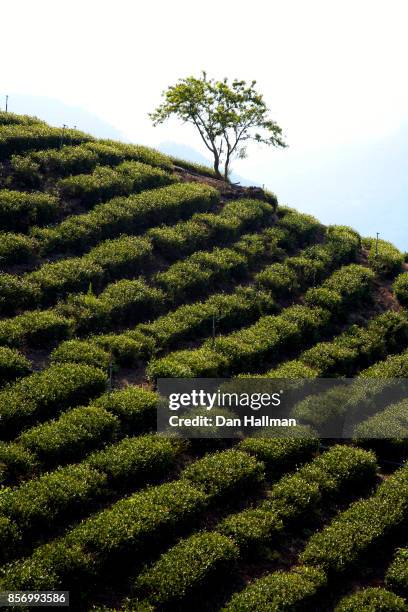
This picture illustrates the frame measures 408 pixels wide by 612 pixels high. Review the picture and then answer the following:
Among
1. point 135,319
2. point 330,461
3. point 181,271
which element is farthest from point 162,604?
point 181,271

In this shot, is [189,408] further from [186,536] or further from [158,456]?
[186,536]

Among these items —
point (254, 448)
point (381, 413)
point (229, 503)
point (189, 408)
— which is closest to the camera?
point (229, 503)

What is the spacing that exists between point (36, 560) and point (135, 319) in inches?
481

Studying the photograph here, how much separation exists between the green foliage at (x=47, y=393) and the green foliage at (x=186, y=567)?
6041 mm

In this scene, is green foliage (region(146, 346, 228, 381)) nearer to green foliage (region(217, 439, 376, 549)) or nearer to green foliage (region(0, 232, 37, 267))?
green foliage (region(217, 439, 376, 549))

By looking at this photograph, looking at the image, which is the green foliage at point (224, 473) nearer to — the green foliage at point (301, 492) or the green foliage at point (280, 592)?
the green foliage at point (301, 492)

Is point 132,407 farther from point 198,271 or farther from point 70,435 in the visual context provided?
point 198,271

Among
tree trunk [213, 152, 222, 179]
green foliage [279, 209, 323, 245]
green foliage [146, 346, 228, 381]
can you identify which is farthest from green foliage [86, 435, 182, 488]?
tree trunk [213, 152, 222, 179]

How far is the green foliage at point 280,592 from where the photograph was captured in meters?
14.5

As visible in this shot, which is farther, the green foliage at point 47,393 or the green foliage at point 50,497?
the green foliage at point 47,393

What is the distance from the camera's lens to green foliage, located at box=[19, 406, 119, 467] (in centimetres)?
1755

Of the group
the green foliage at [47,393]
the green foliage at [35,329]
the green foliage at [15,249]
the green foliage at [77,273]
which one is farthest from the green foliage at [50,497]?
the green foliage at [15,249]

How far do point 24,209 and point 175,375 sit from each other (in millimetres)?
12125

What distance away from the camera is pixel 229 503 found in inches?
700
